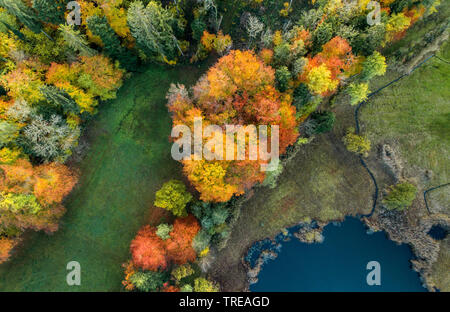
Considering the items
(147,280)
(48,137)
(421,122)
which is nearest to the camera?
(147,280)

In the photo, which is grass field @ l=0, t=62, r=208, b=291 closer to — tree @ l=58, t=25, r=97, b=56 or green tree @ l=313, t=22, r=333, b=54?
tree @ l=58, t=25, r=97, b=56

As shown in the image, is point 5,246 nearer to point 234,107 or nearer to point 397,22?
point 234,107

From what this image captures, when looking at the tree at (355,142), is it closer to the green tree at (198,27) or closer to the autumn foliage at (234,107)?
the autumn foliage at (234,107)

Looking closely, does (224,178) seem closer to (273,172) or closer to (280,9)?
(273,172)

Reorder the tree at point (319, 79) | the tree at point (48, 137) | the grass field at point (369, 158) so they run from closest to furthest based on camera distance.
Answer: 1. the tree at point (319, 79)
2. the tree at point (48, 137)
3. the grass field at point (369, 158)

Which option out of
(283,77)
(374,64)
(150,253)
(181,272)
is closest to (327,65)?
(283,77)

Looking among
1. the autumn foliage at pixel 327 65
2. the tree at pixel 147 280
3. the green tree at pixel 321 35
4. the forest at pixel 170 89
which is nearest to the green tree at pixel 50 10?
the forest at pixel 170 89

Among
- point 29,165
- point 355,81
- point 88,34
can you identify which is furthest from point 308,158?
point 29,165
